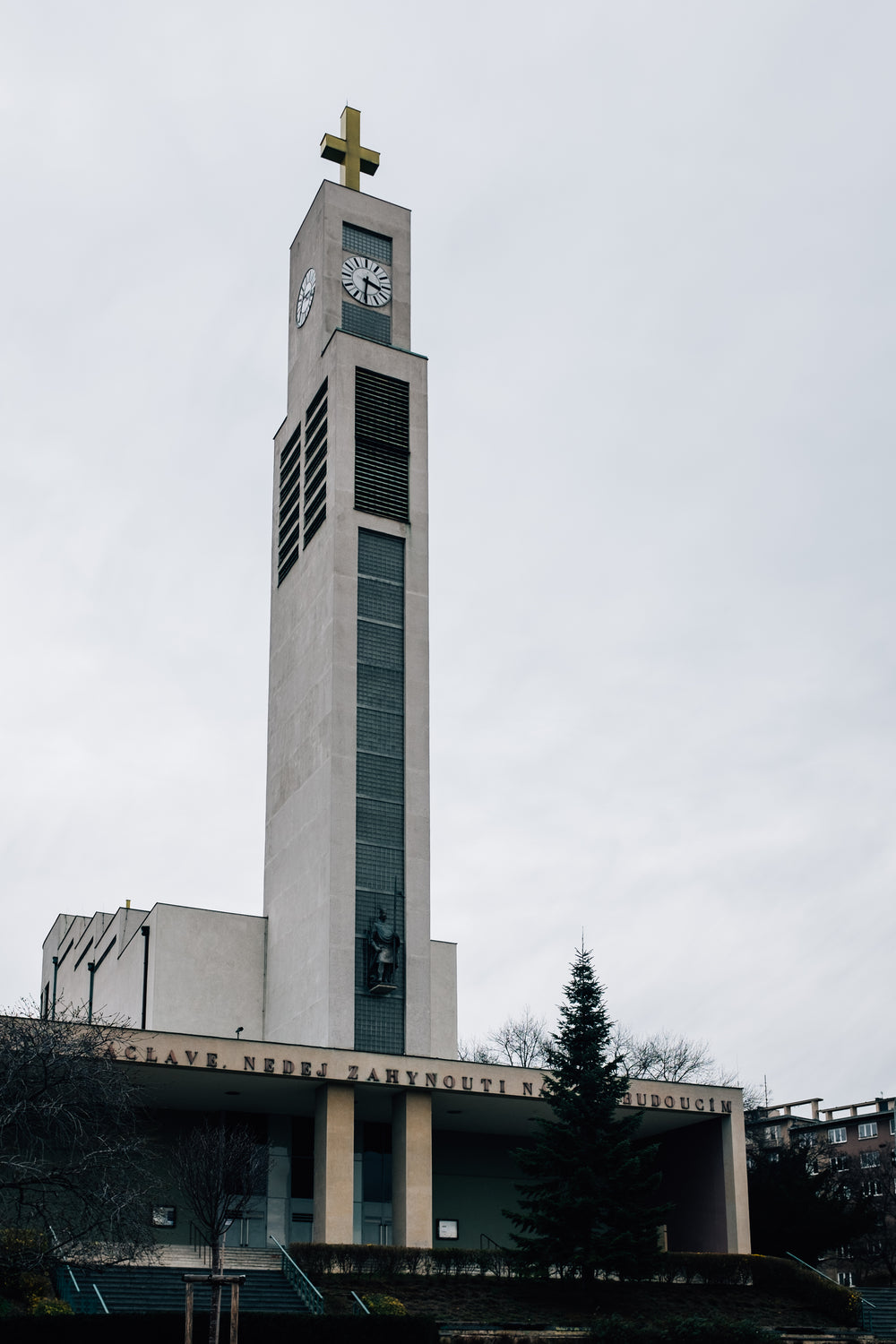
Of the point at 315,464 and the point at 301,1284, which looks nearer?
the point at 301,1284

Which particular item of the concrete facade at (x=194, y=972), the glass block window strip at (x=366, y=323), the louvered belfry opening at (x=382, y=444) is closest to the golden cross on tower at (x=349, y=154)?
the glass block window strip at (x=366, y=323)

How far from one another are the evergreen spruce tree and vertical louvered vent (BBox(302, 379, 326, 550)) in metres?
18.4

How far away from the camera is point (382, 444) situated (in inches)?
1876

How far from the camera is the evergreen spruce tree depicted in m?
32.6

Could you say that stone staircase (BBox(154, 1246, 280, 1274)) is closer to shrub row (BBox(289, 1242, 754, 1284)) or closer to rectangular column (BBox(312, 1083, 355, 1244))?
shrub row (BBox(289, 1242, 754, 1284))

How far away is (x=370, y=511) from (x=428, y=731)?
7451 millimetres

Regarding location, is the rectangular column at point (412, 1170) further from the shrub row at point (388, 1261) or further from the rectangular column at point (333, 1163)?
the shrub row at point (388, 1261)

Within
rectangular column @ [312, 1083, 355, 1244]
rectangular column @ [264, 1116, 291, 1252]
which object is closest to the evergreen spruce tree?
rectangular column @ [312, 1083, 355, 1244]

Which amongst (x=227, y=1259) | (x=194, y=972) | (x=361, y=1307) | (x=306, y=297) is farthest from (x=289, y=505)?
(x=361, y=1307)

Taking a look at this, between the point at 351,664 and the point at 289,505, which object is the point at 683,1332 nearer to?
the point at 351,664

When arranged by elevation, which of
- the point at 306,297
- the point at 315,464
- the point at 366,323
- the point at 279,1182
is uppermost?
the point at 306,297

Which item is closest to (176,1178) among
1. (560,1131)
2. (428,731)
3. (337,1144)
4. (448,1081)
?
(337,1144)

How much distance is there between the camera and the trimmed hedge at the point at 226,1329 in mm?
23797

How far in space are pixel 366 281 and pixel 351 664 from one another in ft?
50.3
